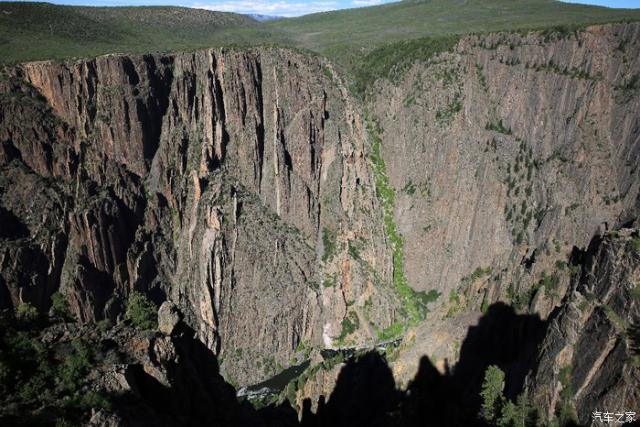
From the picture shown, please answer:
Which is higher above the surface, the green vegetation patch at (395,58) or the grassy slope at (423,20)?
the grassy slope at (423,20)

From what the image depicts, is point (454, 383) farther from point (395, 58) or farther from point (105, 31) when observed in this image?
point (105, 31)

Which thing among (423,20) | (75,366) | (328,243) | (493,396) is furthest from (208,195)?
(423,20)

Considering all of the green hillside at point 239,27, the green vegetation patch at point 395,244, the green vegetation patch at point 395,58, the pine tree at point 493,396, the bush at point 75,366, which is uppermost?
the green hillside at point 239,27

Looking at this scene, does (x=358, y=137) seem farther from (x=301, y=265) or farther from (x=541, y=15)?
(x=541, y=15)

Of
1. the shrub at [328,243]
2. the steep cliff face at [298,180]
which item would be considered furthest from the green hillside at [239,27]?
the shrub at [328,243]

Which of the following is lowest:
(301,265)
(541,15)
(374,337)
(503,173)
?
(374,337)

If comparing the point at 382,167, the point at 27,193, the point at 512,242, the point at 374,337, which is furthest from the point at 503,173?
the point at 27,193

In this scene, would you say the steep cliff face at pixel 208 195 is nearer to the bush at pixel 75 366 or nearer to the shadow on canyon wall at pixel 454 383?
the shadow on canyon wall at pixel 454 383
